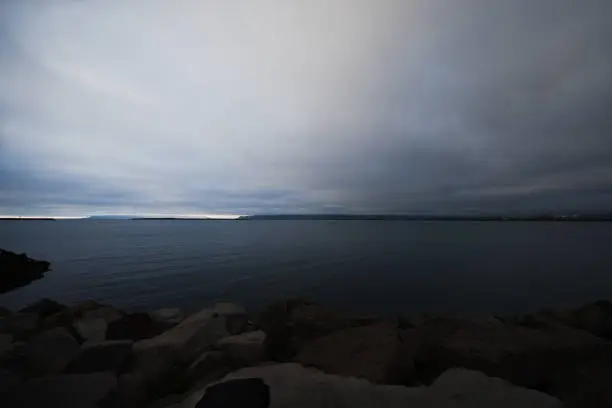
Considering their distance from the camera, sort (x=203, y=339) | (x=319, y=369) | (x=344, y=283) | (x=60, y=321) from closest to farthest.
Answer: (x=319, y=369) < (x=203, y=339) < (x=60, y=321) < (x=344, y=283)

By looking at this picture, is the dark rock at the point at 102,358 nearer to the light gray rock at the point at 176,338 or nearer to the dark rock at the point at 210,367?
the light gray rock at the point at 176,338

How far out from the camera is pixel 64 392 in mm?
4230

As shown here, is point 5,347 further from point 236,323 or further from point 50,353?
point 236,323

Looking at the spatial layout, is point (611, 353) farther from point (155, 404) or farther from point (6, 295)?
point (6, 295)

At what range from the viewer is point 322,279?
70.1 feet

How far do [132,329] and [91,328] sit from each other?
101 cm

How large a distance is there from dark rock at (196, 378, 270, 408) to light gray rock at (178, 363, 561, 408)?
11cm

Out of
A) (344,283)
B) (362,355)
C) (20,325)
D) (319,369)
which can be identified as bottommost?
(344,283)

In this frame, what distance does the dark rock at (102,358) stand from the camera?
535 cm

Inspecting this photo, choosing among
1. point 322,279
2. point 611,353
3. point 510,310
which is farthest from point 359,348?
point 322,279

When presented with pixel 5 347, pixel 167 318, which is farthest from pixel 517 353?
pixel 5 347

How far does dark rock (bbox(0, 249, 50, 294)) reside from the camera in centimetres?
2269

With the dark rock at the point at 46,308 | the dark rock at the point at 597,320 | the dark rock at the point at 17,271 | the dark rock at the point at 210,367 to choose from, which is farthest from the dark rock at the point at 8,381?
the dark rock at the point at 17,271

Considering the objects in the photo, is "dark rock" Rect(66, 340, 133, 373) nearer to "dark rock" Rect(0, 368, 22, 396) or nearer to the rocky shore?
the rocky shore
